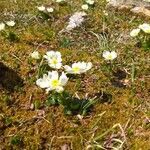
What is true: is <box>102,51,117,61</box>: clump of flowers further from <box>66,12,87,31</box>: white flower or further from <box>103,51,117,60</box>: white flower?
<box>66,12,87,31</box>: white flower

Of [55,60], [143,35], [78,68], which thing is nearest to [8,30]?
[55,60]

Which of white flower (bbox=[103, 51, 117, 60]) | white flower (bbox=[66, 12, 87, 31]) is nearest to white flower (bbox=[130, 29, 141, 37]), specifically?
white flower (bbox=[103, 51, 117, 60])

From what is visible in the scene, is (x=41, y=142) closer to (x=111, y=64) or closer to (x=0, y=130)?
(x=0, y=130)

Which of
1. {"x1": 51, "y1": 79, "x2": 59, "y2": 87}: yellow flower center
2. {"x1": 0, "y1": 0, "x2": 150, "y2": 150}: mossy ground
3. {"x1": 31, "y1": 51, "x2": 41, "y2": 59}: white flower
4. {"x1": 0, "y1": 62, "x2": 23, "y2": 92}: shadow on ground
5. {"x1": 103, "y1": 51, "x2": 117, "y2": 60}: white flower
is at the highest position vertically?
{"x1": 51, "y1": 79, "x2": 59, "y2": 87}: yellow flower center

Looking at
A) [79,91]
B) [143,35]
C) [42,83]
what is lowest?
[79,91]

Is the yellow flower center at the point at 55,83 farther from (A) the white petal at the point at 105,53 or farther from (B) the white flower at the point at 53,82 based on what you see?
(A) the white petal at the point at 105,53

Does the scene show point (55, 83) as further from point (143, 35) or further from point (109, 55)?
point (143, 35)
